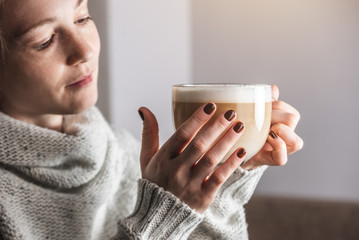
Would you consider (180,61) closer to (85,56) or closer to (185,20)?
(185,20)

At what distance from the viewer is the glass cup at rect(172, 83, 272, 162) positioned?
691 millimetres

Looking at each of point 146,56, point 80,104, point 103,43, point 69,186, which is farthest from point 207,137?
point 146,56

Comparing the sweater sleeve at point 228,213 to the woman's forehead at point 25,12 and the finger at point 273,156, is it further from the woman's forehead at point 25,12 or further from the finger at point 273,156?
the woman's forehead at point 25,12

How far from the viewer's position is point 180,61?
2244 millimetres

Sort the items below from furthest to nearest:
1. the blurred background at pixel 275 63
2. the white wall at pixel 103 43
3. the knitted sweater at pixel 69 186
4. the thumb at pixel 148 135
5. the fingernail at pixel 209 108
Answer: the blurred background at pixel 275 63, the white wall at pixel 103 43, the knitted sweater at pixel 69 186, the thumb at pixel 148 135, the fingernail at pixel 209 108

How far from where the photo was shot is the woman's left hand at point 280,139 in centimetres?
86

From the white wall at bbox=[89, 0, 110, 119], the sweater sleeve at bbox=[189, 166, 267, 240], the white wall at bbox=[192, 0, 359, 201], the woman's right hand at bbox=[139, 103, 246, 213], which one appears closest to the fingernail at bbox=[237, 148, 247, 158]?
the woman's right hand at bbox=[139, 103, 246, 213]

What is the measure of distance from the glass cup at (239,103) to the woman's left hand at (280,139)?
4.4 inches

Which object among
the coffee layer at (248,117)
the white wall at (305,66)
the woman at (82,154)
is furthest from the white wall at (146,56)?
the coffee layer at (248,117)

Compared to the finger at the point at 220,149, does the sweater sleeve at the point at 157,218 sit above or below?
below

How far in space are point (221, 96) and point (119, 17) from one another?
118 cm

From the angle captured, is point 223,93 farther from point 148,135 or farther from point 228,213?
point 228,213

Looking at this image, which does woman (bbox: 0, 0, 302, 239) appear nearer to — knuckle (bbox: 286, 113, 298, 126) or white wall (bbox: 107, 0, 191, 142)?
knuckle (bbox: 286, 113, 298, 126)

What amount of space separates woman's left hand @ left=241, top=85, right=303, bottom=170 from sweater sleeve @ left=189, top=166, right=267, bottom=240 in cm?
6
